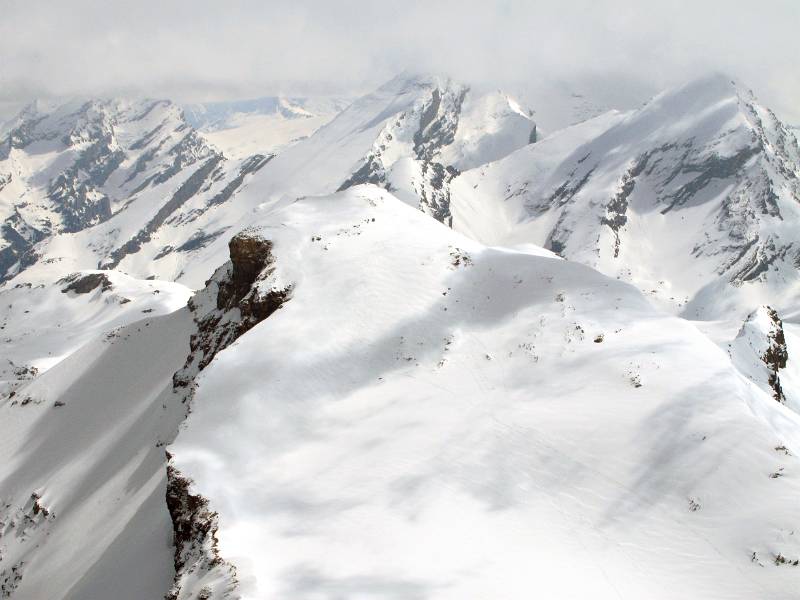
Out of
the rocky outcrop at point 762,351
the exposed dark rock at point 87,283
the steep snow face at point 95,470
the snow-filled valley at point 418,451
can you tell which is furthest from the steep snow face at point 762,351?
the exposed dark rock at point 87,283

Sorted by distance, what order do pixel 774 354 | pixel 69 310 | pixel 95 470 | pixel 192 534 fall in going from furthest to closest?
pixel 69 310 < pixel 774 354 < pixel 95 470 < pixel 192 534

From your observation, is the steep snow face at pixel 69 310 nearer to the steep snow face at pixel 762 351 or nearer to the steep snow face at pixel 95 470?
the steep snow face at pixel 95 470

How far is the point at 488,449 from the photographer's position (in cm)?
1959

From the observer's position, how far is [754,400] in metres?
20.8

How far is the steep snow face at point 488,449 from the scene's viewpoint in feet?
48.3

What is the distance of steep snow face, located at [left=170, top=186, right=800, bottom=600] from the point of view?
14711mm

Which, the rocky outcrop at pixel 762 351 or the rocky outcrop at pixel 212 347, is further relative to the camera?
the rocky outcrop at pixel 762 351

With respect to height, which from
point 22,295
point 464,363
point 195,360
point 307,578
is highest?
point 307,578

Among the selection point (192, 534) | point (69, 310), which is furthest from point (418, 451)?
point (69, 310)

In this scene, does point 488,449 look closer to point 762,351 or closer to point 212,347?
point 212,347

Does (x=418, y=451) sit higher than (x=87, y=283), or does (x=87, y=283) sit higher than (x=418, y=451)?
(x=418, y=451)

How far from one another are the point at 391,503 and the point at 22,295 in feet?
606

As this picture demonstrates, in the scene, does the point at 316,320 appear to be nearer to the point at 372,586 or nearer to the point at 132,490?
the point at 132,490

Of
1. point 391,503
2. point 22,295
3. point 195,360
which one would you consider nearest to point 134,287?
point 22,295
